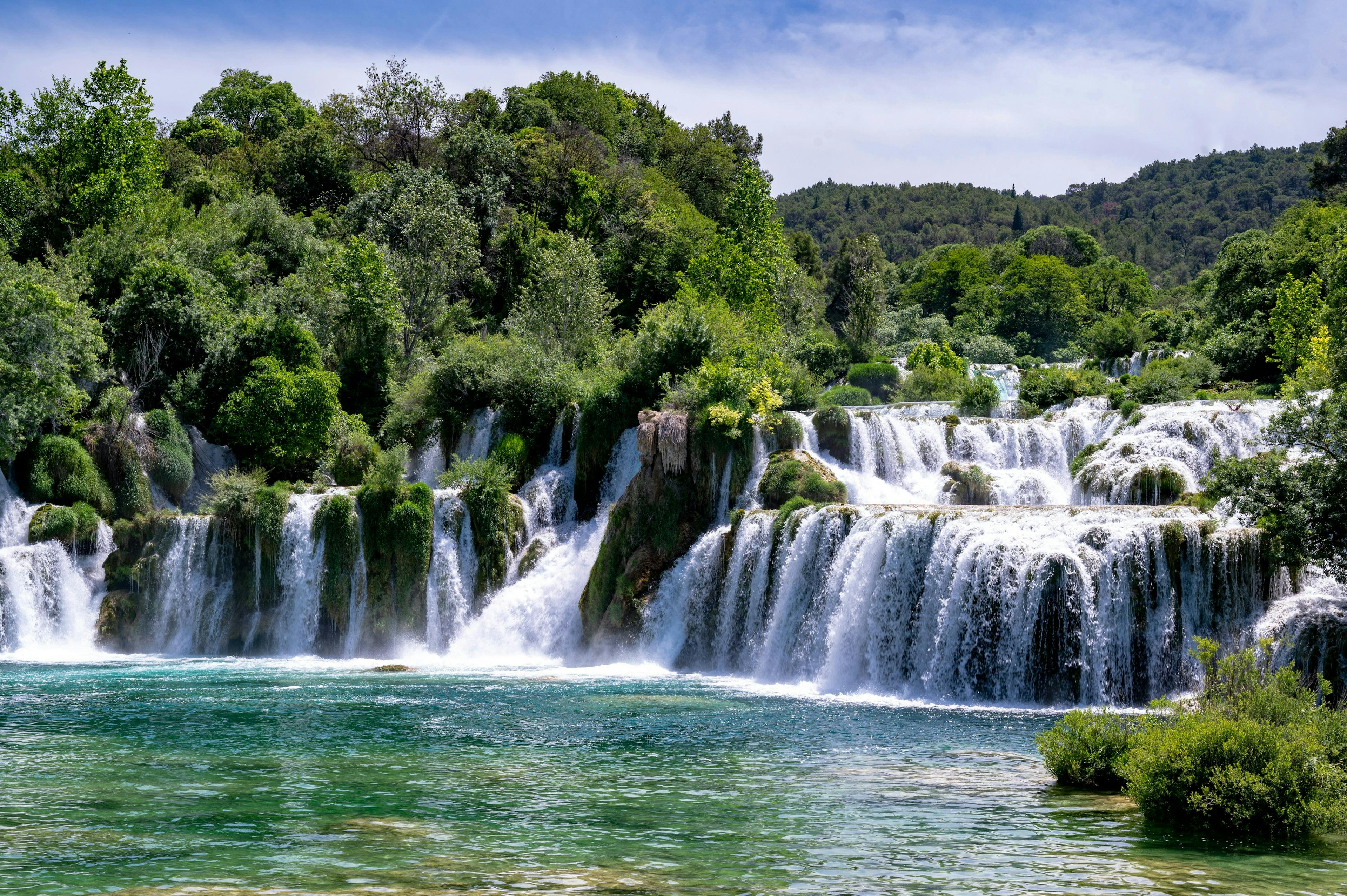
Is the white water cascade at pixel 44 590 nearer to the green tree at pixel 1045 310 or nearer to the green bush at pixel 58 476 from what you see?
the green bush at pixel 58 476

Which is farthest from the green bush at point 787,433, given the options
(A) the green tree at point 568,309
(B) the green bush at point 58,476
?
(B) the green bush at point 58,476

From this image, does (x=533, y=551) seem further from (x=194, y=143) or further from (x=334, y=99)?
(x=194, y=143)

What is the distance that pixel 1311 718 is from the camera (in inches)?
476

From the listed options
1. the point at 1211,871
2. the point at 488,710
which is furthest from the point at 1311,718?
the point at 488,710

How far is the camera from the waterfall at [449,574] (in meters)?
33.2

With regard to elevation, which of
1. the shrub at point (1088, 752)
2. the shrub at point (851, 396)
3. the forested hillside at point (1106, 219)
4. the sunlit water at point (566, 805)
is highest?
the forested hillside at point (1106, 219)

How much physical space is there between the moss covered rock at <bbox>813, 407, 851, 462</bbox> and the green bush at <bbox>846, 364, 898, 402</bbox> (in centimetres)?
2234

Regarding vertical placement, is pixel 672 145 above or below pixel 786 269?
above

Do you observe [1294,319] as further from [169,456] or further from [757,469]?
[169,456]

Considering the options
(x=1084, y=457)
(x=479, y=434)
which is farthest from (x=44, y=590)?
(x=1084, y=457)

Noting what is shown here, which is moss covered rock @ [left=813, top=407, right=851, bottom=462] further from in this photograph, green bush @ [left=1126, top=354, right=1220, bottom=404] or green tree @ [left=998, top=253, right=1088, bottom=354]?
green tree @ [left=998, top=253, right=1088, bottom=354]

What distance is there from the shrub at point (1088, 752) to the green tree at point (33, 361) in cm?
3230

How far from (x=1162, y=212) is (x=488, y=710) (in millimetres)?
195562

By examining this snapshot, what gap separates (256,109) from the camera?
78.7m
